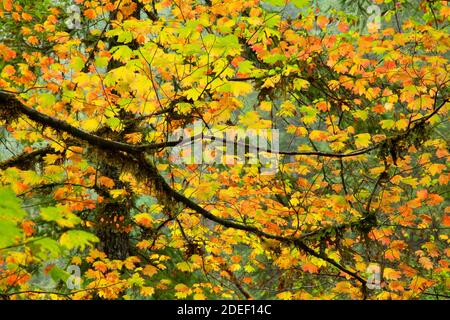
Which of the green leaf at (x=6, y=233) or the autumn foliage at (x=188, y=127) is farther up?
the autumn foliage at (x=188, y=127)

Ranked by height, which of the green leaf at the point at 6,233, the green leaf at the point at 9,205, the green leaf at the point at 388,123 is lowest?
the green leaf at the point at 6,233

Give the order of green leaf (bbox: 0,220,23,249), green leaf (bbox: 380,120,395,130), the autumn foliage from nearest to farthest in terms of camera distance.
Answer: green leaf (bbox: 0,220,23,249), the autumn foliage, green leaf (bbox: 380,120,395,130)

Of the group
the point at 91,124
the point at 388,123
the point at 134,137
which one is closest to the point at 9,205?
the point at 91,124

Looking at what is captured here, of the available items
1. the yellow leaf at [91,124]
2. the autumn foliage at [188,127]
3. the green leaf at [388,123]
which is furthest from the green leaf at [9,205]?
the green leaf at [388,123]

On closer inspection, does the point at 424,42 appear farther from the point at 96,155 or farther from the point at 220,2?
the point at 96,155

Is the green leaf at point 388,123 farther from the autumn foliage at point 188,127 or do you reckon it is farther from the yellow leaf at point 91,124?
the yellow leaf at point 91,124

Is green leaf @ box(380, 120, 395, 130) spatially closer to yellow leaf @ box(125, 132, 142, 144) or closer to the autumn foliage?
the autumn foliage

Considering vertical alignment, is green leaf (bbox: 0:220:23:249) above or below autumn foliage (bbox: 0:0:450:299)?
below

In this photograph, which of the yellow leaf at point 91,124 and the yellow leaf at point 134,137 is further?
the yellow leaf at point 134,137

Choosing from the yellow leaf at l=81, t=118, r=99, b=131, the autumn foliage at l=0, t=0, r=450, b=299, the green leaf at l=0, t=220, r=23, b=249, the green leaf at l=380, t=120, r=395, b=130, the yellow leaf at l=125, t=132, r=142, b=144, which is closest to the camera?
the green leaf at l=0, t=220, r=23, b=249

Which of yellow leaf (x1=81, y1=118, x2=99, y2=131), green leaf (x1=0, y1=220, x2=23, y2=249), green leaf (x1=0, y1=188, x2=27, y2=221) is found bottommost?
green leaf (x1=0, y1=220, x2=23, y2=249)

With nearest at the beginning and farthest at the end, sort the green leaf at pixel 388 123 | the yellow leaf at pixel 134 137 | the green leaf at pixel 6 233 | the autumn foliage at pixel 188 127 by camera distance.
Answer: the green leaf at pixel 6 233 → the autumn foliage at pixel 188 127 → the yellow leaf at pixel 134 137 → the green leaf at pixel 388 123

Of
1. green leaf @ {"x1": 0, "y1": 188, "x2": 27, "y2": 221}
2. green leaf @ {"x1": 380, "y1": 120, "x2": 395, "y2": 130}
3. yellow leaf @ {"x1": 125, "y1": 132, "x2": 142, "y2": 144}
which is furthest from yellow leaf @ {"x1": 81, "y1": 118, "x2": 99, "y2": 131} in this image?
green leaf @ {"x1": 380, "y1": 120, "x2": 395, "y2": 130}
